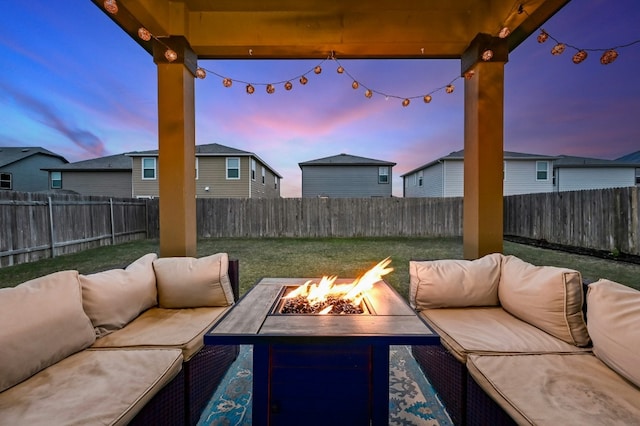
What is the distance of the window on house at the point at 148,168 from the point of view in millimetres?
13586

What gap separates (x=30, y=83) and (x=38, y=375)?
1258cm

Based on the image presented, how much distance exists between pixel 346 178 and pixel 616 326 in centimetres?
1605

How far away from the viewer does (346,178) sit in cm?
1709

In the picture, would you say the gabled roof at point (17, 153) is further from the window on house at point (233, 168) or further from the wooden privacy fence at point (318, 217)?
the wooden privacy fence at point (318, 217)

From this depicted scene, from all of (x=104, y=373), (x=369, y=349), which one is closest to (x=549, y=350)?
(x=369, y=349)

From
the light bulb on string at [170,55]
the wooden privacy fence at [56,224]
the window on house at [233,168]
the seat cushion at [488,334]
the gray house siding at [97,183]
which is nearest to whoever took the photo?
the seat cushion at [488,334]

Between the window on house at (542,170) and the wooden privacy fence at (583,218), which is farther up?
the window on house at (542,170)

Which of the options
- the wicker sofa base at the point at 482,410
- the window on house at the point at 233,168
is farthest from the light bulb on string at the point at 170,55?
the window on house at the point at 233,168

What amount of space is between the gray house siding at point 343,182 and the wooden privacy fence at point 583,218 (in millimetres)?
8586

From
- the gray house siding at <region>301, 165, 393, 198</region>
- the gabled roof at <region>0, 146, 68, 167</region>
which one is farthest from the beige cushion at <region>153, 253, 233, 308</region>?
the gabled roof at <region>0, 146, 68, 167</region>

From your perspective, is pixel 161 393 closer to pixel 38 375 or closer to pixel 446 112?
pixel 38 375

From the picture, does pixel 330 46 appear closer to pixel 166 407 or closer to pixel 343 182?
pixel 166 407

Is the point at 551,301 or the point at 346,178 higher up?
the point at 346,178

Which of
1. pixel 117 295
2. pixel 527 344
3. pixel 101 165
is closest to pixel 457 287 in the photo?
pixel 527 344
